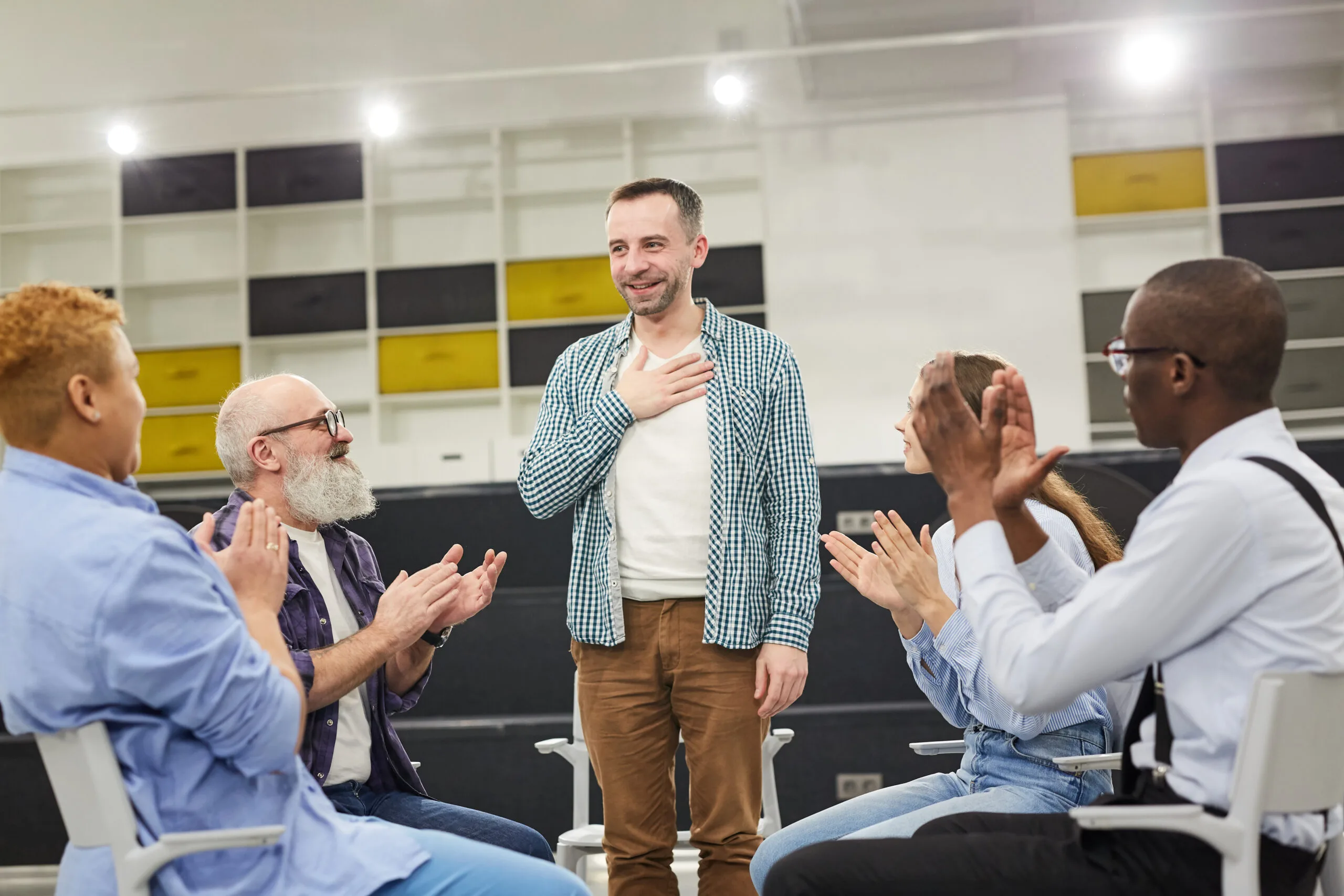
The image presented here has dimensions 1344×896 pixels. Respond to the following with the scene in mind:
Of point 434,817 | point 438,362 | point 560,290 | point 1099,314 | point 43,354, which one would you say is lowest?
point 434,817

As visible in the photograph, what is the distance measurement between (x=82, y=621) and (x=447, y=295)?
5.85m

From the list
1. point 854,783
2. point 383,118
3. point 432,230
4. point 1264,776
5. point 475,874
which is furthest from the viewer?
point 432,230

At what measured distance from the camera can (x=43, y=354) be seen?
49.7 inches

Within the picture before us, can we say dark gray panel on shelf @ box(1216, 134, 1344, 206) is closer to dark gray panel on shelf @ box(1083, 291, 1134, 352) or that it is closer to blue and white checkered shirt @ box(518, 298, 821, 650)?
dark gray panel on shelf @ box(1083, 291, 1134, 352)

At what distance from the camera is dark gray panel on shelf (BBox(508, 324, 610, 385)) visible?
22.3 ft

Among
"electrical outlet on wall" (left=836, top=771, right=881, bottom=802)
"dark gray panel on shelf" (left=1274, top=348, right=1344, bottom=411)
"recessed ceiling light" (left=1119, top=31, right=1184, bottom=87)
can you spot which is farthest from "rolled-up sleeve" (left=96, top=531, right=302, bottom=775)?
"dark gray panel on shelf" (left=1274, top=348, right=1344, bottom=411)

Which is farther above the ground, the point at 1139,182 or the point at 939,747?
the point at 1139,182

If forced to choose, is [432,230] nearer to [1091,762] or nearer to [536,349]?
[536,349]

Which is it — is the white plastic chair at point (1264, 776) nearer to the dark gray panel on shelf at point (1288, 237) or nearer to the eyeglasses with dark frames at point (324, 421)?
the eyeglasses with dark frames at point (324, 421)

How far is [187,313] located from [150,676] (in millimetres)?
6708

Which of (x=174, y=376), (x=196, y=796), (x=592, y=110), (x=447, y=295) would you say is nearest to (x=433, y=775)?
(x=196, y=796)

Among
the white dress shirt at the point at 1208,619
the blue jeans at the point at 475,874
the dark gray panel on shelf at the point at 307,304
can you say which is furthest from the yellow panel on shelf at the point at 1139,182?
the blue jeans at the point at 475,874

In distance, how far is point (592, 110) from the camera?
7289 millimetres

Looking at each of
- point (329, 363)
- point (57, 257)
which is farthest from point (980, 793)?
point (57, 257)
